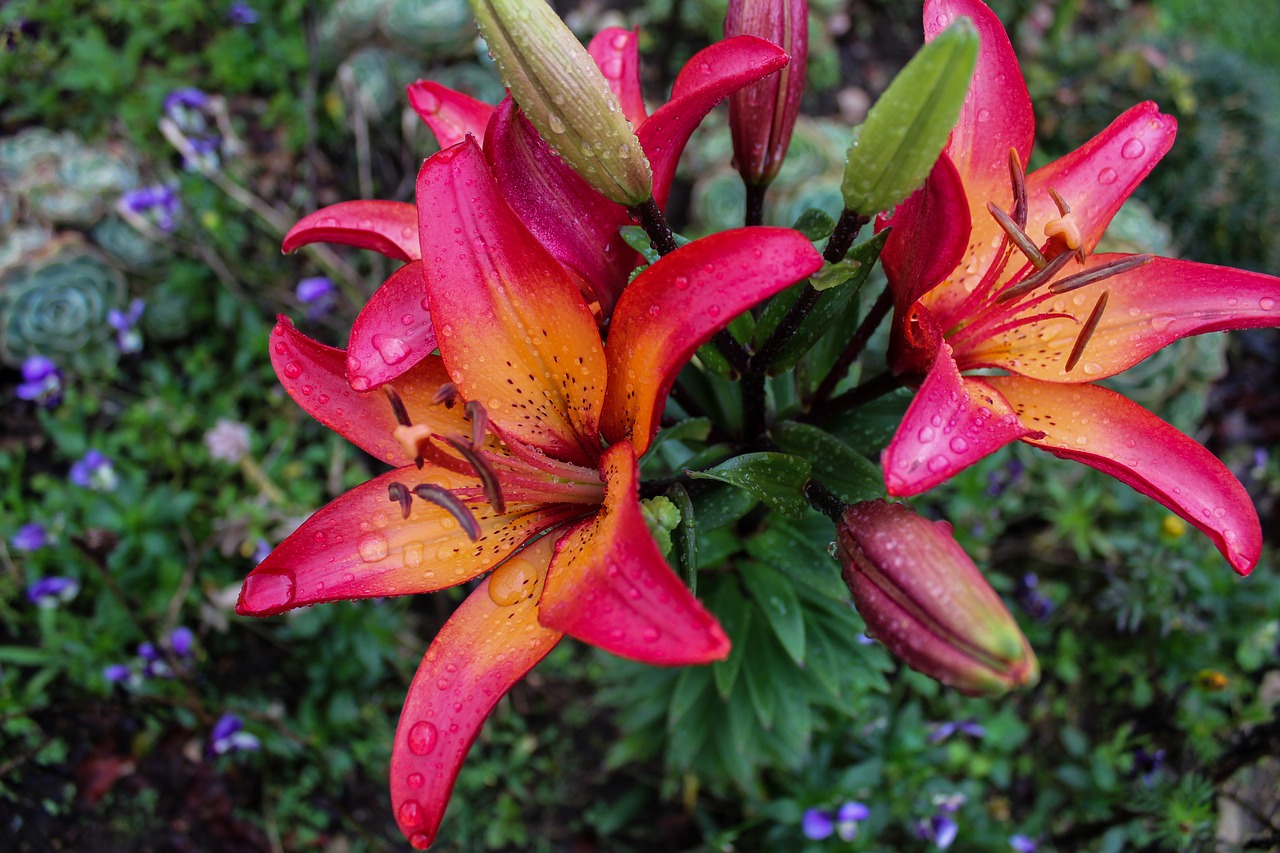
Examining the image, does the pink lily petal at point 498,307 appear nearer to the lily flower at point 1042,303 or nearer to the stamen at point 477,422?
the stamen at point 477,422

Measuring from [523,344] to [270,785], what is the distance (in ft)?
5.70

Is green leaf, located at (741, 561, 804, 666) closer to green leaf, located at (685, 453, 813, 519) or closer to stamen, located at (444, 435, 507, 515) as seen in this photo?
green leaf, located at (685, 453, 813, 519)

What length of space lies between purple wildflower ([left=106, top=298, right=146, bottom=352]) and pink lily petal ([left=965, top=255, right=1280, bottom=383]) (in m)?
2.29

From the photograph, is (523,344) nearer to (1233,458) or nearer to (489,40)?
(489,40)

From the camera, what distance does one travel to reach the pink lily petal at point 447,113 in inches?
39.5

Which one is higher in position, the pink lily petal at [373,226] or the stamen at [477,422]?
the pink lily petal at [373,226]

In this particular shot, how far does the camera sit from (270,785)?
2.09 meters

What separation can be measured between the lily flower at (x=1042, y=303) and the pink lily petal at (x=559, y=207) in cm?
29

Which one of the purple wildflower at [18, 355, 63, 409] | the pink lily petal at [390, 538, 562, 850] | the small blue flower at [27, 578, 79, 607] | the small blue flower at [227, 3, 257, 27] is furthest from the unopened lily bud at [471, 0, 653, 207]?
the small blue flower at [227, 3, 257, 27]

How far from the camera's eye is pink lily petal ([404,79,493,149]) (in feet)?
3.29

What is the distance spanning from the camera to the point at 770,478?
94cm

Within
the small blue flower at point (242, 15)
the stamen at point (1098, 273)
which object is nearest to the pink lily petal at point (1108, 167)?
the stamen at point (1098, 273)

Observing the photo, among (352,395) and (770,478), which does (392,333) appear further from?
(770,478)

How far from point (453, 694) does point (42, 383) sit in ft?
6.65
